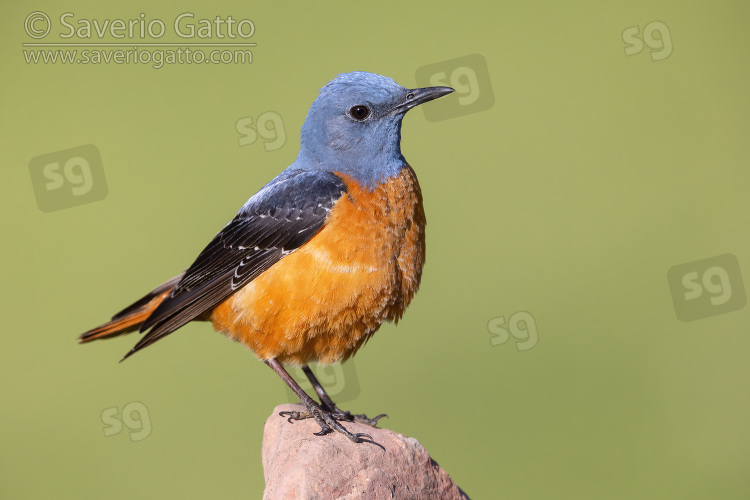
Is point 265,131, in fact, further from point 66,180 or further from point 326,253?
point 326,253

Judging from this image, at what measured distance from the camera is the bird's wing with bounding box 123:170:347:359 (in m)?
6.70

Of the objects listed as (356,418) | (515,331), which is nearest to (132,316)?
(356,418)

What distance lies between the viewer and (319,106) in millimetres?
6957

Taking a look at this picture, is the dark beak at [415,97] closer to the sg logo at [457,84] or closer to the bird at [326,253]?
the bird at [326,253]

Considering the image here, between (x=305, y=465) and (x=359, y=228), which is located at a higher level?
(x=359, y=228)

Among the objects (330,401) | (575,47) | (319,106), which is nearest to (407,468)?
(330,401)

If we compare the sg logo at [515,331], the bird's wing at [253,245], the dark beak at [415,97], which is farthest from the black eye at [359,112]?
the sg logo at [515,331]

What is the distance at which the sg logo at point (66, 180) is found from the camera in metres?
10.6

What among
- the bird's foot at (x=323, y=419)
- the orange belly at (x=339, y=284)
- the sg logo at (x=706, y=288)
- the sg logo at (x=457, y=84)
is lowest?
the sg logo at (x=706, y=288)

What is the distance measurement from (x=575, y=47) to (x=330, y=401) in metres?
9.27

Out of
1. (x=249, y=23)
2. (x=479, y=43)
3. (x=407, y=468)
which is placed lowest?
(x=407, y=468)

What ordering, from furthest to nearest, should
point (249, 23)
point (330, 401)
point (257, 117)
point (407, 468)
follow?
point (249, 23) < point (257, 117) < point (330, 401) < point (407, 468)

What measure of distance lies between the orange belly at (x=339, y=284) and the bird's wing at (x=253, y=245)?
9 cm

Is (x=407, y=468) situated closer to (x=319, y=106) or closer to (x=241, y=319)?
(x=241, y=319)
